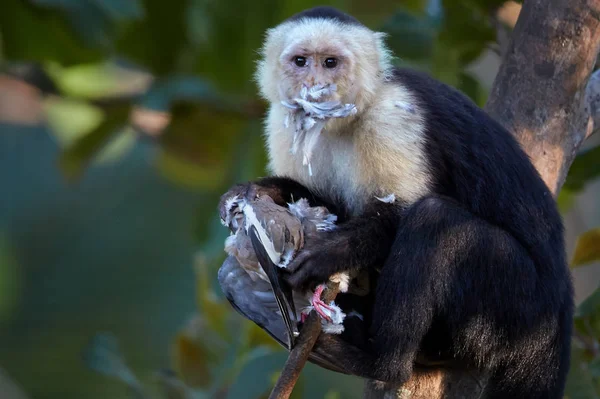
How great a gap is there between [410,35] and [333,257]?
1.79m

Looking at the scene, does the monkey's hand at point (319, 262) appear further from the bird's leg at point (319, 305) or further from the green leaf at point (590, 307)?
the green leaf at point (590, 307)

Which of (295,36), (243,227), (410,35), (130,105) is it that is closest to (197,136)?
(130,105)

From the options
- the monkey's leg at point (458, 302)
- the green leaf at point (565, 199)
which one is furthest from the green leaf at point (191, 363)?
the green leaf at point (565, 199)

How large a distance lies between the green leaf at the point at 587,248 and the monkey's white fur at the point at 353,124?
2.80 feet

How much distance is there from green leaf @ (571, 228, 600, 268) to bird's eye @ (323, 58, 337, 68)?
1.21m

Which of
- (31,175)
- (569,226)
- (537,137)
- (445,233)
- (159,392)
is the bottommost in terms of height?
(31,175)

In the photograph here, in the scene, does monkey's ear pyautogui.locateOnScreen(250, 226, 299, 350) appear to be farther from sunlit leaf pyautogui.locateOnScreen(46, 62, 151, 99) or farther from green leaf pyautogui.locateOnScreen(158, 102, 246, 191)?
sunlit leaf pyautogui.locateOnScreen(46, 62, 151, 99)

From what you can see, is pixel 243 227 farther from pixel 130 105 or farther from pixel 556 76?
pixel 130 105

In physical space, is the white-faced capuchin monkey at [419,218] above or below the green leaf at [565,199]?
above

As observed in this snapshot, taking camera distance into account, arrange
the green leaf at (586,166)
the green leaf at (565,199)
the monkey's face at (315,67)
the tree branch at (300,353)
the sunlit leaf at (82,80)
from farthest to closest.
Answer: the sunlit leaf at (82,80) → the green leaf at (565,199) → the green leaf at (586,166) → the monkey's face at (315,67) → the tree branch at (300,353)

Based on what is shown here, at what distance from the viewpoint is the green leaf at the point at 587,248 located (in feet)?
11.2

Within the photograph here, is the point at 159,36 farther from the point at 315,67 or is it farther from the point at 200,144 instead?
the point at 315,67

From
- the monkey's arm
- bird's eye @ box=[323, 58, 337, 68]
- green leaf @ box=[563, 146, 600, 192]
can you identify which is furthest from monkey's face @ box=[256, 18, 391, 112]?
green leaf @ box=[563, 146, 600, 192]

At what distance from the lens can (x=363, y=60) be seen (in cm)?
317
